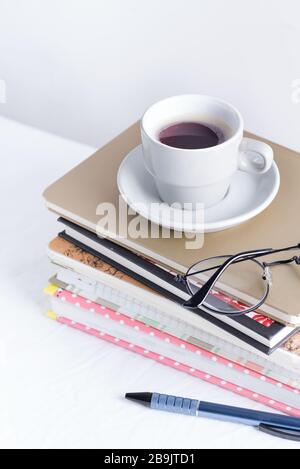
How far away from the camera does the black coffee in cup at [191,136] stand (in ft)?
2.29

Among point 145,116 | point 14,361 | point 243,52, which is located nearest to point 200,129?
point 145,116

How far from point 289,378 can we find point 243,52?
0.39 m

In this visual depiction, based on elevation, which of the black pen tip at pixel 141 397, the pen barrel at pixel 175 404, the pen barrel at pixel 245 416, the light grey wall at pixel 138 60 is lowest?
the pen barrel at pixel 245 416

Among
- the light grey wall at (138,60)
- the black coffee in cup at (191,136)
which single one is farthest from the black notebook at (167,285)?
the light grey wall at (138,60)

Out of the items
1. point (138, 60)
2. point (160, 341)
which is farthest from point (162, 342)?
point (138, 60)

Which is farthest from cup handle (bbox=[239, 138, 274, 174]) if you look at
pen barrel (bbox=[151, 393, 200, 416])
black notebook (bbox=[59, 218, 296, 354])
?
pen barrel (bbox=[151, 393, 200, 416])

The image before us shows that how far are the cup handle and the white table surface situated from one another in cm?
22

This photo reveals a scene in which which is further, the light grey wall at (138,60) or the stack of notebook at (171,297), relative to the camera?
the light grey wall at (138,60)

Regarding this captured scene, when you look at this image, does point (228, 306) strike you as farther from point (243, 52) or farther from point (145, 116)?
point (243, 52)

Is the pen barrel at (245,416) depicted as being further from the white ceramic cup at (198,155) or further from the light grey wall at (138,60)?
the light grey wall at (138,60)

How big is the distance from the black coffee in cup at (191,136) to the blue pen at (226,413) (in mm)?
242

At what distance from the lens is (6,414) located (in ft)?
2.31

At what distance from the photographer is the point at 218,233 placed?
27.8 inches

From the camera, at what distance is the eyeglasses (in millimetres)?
650
